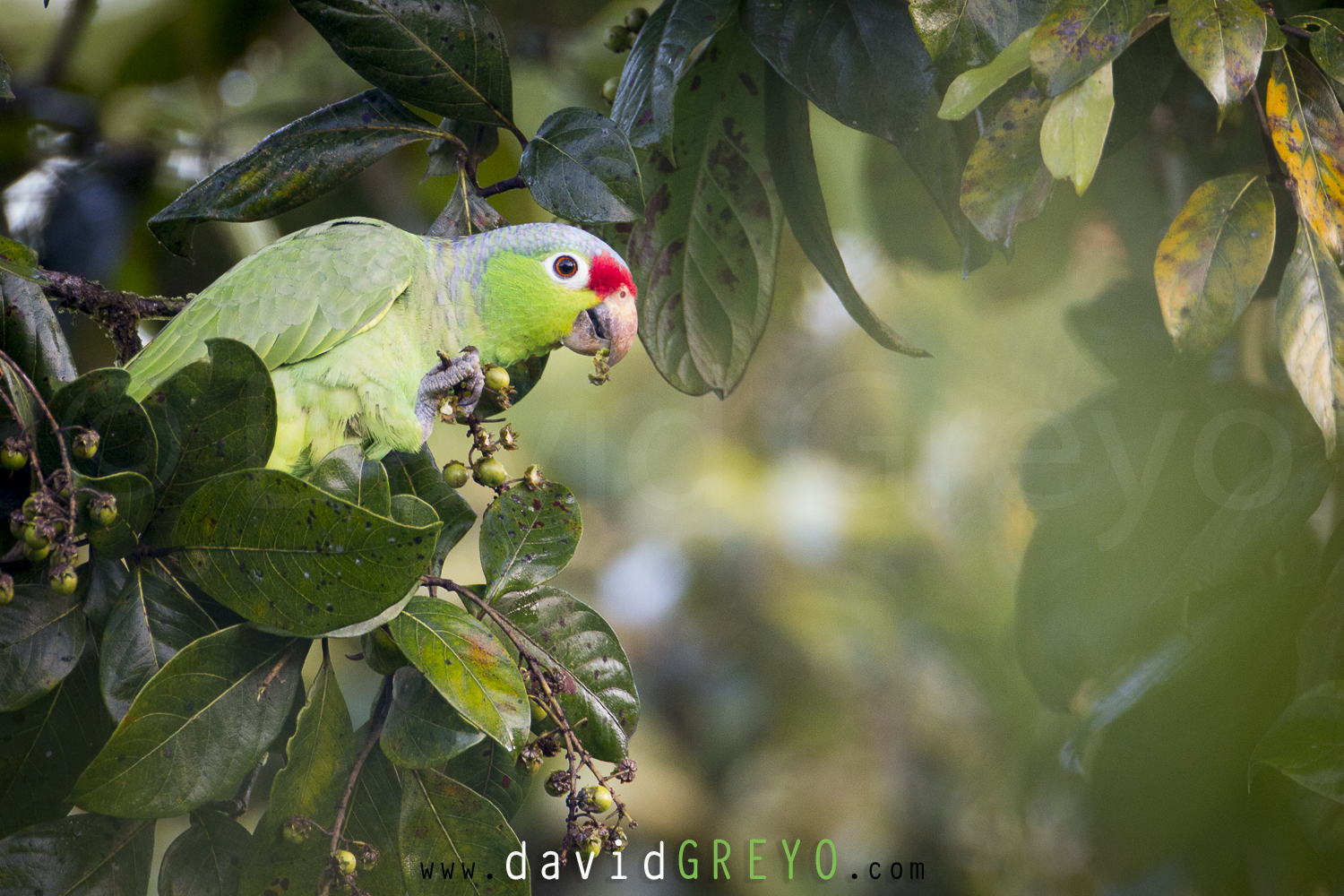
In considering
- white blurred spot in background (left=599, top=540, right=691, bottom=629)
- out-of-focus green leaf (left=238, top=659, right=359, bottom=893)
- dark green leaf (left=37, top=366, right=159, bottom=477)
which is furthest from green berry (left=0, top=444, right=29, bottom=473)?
white blurred spot in background (left=599, top=540, right=691, bottom=629)

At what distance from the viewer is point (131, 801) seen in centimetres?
29

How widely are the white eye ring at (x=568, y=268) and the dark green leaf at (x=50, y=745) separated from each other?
30cm

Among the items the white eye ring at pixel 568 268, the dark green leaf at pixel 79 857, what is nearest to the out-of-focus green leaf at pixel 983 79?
the white eye ring at pixel 568 268

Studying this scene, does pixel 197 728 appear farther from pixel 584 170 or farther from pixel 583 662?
pixel 584 170

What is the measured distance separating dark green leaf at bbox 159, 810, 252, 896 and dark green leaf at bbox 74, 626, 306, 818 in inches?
1.7

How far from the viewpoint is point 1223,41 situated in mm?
364

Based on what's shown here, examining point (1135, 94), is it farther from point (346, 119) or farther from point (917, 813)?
point (917, 813)

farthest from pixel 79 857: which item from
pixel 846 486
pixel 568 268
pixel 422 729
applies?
pixel 846 486

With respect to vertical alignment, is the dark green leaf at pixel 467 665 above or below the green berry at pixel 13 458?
below

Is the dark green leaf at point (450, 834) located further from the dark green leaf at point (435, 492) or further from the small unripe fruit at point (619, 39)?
the small unripe fruit at point (619, 39)

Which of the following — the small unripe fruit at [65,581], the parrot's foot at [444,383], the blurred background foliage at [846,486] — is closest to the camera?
the small unripe fruit at [65,581]

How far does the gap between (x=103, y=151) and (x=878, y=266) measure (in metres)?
0.89

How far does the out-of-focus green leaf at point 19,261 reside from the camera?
303 millimetres

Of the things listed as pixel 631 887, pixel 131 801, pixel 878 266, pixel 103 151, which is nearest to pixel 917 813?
pixel 631 887
